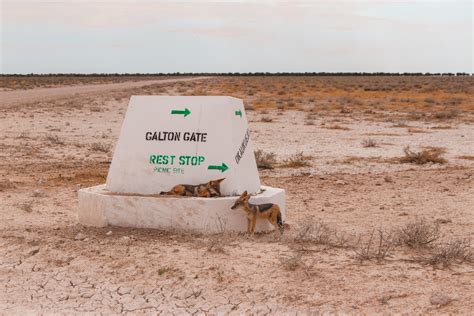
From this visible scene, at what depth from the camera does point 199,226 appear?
642 cm

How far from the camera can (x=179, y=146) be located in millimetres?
6715

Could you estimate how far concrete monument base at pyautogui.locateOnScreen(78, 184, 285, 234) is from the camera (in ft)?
21.1

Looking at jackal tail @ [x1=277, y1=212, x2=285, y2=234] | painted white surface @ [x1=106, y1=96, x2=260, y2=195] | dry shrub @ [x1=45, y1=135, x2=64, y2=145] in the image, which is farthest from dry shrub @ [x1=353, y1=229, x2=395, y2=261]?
dry shrub @ [x1=45, y1=135, x2=64, y2=145]

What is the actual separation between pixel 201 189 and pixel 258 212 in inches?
24.2

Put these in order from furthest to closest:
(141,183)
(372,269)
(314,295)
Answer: (141,183), (372,269), (314,295)

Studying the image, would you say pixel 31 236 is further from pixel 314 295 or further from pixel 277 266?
pixel 314 295

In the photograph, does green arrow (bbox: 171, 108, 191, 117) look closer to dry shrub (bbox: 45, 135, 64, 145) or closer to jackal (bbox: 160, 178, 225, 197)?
jackal (bbox: 160, 178, 225, 197)

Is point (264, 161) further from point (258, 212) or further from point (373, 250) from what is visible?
point (373, 250)

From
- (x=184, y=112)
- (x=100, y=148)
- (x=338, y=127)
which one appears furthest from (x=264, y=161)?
(x=338, y=127)

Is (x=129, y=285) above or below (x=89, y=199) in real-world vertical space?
below

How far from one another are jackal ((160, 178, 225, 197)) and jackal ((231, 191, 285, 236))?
0.26m

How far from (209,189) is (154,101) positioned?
114 cm

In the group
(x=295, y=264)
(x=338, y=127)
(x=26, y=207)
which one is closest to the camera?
(x=295, y=264)

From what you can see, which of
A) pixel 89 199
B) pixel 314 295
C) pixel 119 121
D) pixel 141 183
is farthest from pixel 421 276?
pixel 119 121
